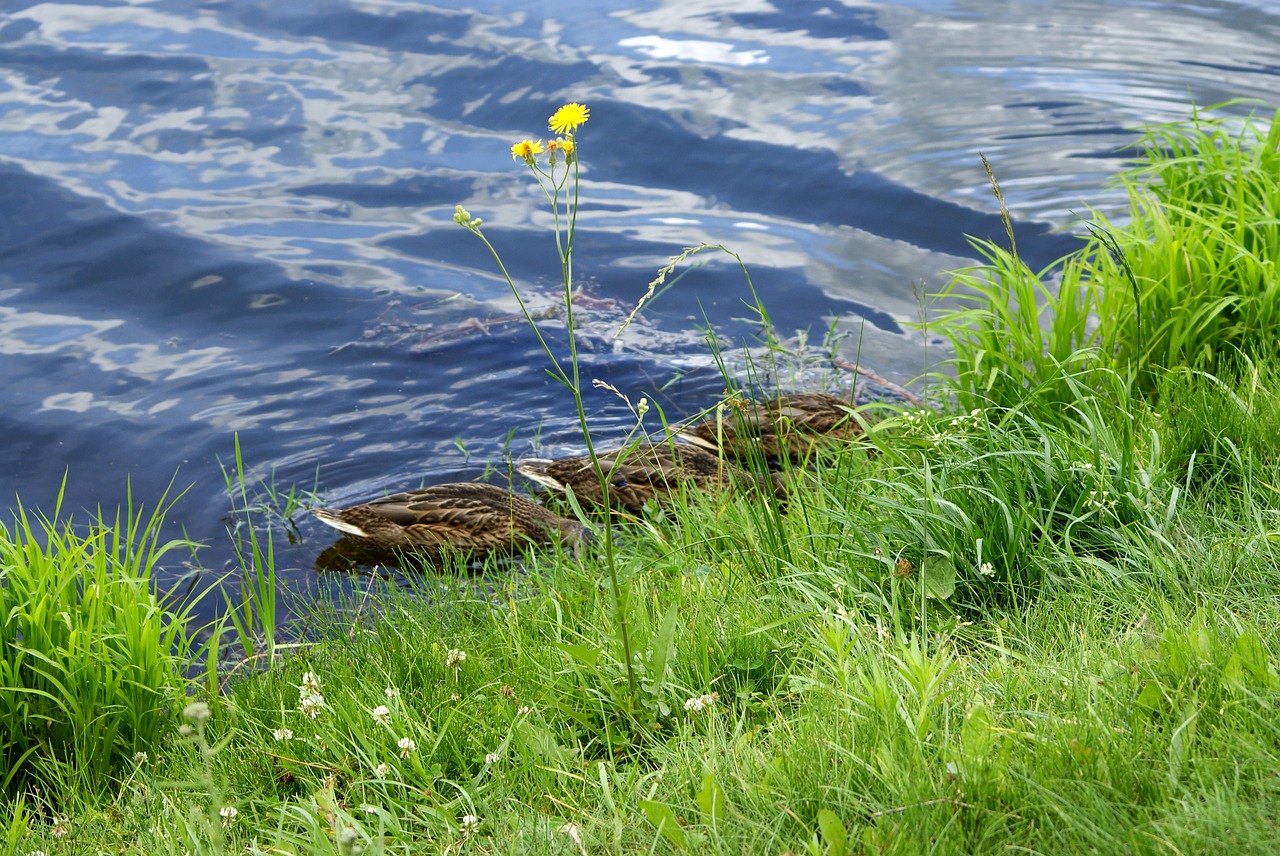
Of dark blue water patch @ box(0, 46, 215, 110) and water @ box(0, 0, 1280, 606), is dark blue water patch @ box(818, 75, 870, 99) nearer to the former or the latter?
water @ box(0, 0, 1280, 606)

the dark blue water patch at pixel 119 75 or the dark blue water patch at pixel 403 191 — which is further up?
the dark blue water patch at pixel 119 75

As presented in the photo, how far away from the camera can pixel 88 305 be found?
815cm

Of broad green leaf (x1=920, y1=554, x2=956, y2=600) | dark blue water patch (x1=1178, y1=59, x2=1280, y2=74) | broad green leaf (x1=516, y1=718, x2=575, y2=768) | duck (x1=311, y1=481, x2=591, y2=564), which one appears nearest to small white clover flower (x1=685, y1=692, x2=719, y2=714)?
broad green leaf (x1=516, y1=718, x2=575, y2=768)

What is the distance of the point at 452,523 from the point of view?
537 cm

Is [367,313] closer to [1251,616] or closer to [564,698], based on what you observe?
[564,698]

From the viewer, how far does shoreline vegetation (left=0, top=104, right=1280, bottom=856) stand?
2.37m

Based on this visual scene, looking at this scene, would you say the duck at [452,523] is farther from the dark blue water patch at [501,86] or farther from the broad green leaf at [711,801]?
the dark blue water patch at [501,86]

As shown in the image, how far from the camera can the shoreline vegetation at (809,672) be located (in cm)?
237

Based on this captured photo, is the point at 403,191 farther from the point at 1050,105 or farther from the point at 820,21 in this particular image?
the point at 1050,105

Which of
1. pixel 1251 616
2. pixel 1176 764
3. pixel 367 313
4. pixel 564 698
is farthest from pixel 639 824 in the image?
pixel 367 313

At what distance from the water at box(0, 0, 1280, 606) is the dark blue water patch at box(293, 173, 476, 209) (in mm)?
36


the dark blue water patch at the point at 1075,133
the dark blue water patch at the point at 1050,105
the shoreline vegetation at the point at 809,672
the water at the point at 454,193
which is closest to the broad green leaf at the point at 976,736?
the shoreline vegetation at the point at 809,672

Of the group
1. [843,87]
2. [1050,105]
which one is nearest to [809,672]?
[1050,105]

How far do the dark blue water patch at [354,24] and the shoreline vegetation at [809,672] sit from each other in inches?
344
